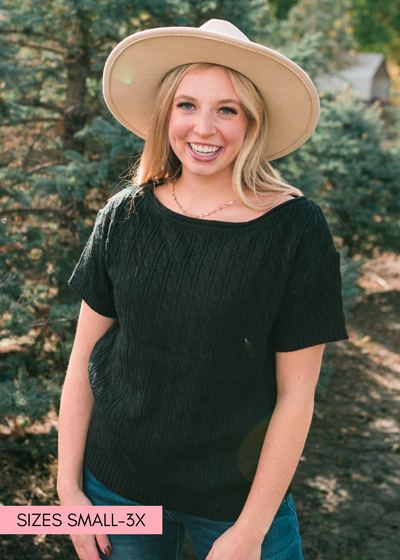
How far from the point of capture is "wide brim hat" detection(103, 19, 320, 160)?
141 cm

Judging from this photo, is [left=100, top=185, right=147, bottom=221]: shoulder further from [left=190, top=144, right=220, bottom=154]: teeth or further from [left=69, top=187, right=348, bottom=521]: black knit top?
[left=190, top=144, right=220, bottom=154]: teeth

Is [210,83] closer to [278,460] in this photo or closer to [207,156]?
[207,156]

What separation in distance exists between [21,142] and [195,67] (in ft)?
10.5

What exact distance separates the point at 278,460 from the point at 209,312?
426 millimetres

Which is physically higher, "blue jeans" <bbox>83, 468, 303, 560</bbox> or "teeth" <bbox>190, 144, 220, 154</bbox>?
"teeth" <bbox>190, 144, 220, 154</bbox>

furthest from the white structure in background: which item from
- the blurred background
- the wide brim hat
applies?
the wide brim hat

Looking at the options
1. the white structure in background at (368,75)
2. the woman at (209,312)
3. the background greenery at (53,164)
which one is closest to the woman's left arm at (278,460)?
the woman at (209,312)

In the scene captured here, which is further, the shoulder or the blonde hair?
the shoulder

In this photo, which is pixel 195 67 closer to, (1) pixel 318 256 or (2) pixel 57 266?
(1) pixel 318 256

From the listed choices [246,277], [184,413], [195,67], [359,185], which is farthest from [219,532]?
[359,185]

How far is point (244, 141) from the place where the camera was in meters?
1.54

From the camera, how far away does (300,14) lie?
25.6m

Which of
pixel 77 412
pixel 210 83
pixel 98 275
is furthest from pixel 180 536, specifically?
pixel 210 83

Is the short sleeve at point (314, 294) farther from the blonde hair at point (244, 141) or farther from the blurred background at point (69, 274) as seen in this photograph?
the blurred background at point (69, 274)
